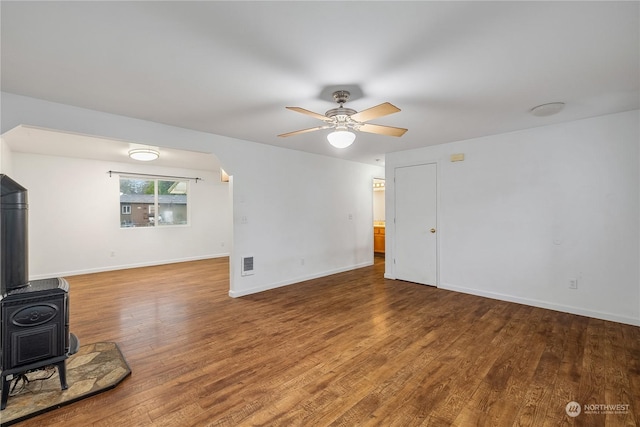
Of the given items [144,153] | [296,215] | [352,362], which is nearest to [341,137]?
[352,362]

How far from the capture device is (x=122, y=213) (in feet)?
21.6

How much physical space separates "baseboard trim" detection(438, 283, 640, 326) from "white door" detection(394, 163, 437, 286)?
0.45m

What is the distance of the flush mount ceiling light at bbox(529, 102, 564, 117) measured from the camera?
9.51ft

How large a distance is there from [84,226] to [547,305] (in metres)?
8.25

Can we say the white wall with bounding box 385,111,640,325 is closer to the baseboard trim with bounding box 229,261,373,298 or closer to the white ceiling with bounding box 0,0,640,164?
the white ceiling with bounding box 0,0,640,164

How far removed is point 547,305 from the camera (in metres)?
3.73

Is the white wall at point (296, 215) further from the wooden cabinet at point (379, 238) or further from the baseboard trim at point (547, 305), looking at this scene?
the baseboard trim at point (547, 305)

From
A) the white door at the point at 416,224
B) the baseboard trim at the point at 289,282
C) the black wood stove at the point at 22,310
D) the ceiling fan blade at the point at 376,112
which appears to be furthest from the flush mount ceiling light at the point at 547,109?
the black wood stove at the point at 22,310

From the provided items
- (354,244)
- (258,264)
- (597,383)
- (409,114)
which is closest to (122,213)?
(258,264)

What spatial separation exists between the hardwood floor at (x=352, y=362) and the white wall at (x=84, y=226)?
220 centimetres

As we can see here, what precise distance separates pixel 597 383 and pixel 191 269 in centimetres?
654

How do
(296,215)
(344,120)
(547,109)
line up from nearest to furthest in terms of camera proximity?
(344,120) → (547,109) → (296,215)

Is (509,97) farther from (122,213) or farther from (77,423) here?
(122,213)

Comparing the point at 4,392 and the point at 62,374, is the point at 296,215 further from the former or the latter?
the point at 4,392
